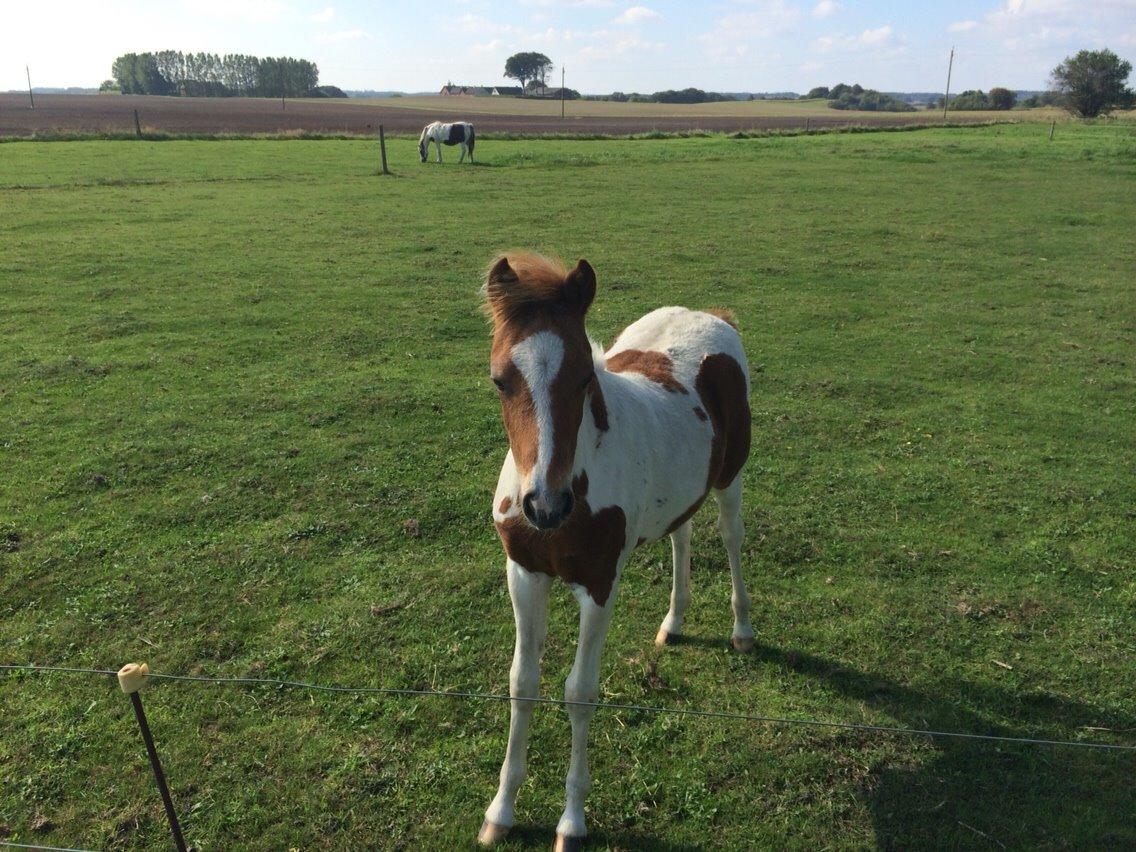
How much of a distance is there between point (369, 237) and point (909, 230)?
10956 millimetres

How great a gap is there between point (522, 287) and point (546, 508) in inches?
31.6

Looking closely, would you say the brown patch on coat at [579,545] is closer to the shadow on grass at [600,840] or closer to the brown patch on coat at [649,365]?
the brown patch on coat at [649,365]

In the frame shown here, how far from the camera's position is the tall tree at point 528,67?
124m

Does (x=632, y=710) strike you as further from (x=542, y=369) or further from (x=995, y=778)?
(x=542, y=369)

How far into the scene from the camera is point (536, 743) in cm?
363

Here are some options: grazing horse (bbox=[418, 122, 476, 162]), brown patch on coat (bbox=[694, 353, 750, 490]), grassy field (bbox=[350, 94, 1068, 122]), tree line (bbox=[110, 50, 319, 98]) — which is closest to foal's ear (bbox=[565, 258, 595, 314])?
brown patch on coat (bbox=[694, 353, 750, 490])

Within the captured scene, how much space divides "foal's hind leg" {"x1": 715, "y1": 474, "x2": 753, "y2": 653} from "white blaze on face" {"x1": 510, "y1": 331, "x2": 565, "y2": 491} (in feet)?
6.63

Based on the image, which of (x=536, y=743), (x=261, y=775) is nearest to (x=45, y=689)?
(x=261, y=775)

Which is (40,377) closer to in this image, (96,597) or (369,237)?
(96,597)

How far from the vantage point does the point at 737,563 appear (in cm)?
427

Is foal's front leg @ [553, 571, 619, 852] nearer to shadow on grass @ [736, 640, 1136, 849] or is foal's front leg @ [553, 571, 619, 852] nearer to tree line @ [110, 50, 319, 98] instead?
shadow on grass @ [736, 640, 1136, 849]

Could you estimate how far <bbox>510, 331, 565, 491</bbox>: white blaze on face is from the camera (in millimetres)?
2391

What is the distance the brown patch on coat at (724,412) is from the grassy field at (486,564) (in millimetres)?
1094

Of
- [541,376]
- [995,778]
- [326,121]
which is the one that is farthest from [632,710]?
[326,121]
